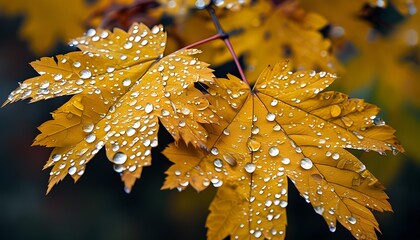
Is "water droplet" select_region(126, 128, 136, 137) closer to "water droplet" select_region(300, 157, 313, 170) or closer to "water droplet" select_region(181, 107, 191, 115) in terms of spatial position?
"water droplet" select_region(181, 107, 191, 115)

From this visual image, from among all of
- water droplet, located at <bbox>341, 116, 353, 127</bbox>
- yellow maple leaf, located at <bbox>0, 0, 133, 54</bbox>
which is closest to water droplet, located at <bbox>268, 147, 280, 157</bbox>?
water droplet, located at <bbox>341, 116, 353, 127</bbox>

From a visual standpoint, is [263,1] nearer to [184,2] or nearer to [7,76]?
[184,2]

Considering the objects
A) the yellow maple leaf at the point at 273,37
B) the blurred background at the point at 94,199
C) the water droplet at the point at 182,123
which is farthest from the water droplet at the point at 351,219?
the blurred background at the point at 94,199

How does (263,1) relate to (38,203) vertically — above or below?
above

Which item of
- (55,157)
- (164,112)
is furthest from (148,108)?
(55,157)

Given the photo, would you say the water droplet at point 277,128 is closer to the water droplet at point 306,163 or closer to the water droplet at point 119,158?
the water droplet at point 306,163

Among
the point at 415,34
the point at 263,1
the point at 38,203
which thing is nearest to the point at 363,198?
the point at 263,1

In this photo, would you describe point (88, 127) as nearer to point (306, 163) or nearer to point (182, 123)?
point (182, 123)
